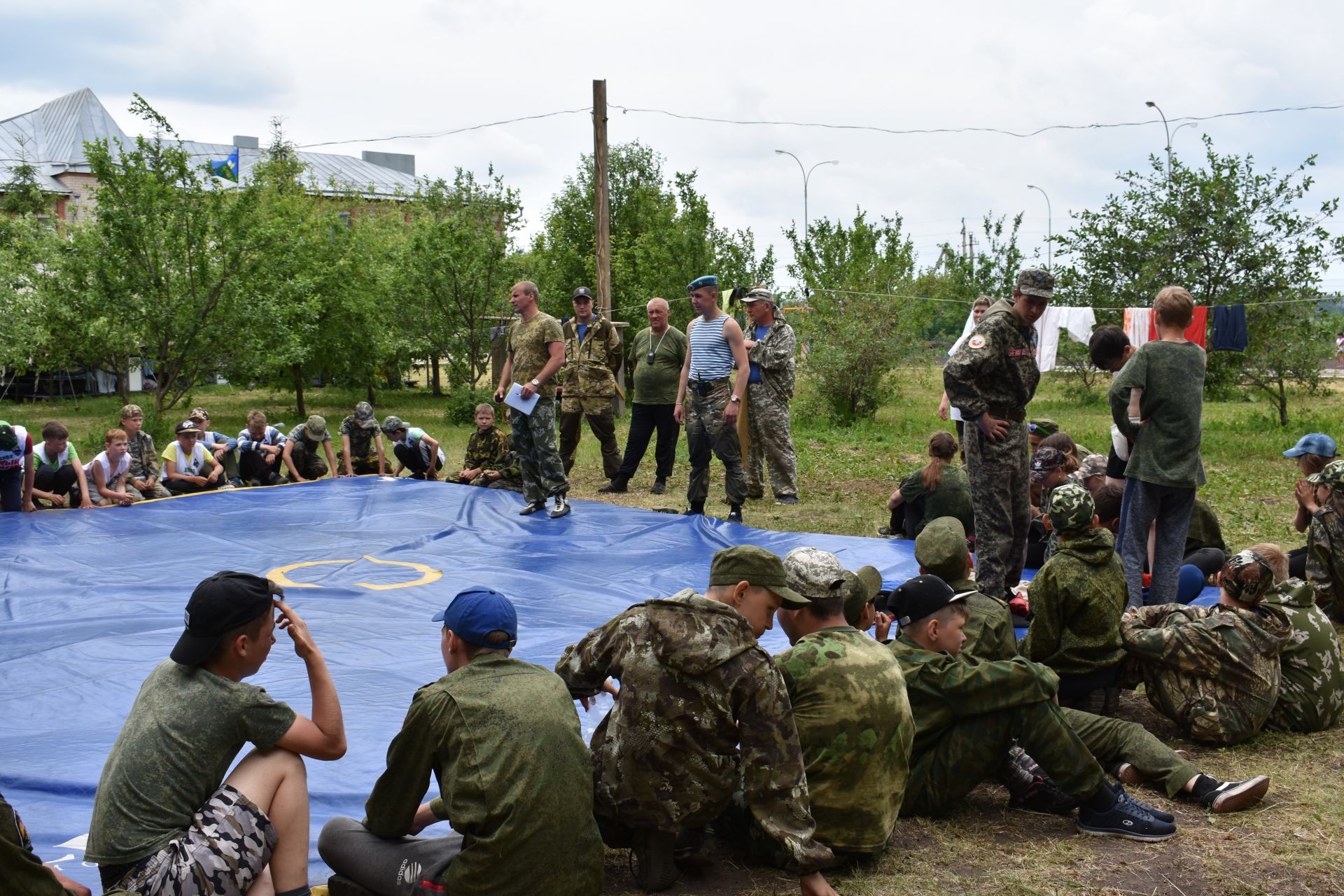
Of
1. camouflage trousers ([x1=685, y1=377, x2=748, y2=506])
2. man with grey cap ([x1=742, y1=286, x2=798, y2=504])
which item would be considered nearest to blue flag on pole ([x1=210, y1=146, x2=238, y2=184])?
man with grey cap ([x1=742, y1=286, x2=798, y2=504])

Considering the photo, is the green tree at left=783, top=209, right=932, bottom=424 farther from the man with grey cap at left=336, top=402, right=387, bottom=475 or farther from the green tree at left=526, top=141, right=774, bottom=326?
the man with grey cap at left=336, top=402, right=387, bottom=475

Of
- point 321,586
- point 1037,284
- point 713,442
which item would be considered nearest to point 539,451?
point 713,442

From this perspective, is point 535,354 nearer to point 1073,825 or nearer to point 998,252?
point 1073,825

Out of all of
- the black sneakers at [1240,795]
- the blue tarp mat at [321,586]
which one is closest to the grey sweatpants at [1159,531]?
the blue tarp mat at [321,586]

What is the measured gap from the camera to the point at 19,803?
3812 millimetres

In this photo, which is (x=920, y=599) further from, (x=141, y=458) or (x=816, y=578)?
(x=141, y=458)

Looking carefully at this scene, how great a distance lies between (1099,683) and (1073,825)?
2.88ft

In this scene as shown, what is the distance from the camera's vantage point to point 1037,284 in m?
5.73

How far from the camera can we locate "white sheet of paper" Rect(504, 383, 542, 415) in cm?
895

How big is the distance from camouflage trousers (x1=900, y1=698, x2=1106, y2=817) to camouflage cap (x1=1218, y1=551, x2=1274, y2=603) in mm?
1245

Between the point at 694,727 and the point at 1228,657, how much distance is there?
7.96 ft

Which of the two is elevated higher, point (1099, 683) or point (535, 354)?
point (535, 354)

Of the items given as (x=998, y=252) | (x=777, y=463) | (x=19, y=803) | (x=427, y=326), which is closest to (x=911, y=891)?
(x=19, y=803)

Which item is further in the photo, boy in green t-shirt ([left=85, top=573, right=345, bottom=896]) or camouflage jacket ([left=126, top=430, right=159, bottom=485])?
camouflage jacket ([left=126, top=430, right=159, bottom=485])
